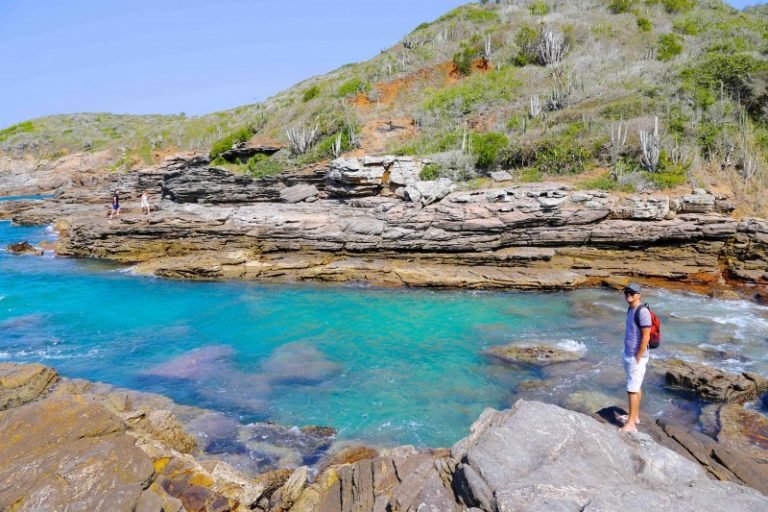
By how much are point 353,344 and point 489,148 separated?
12059mm

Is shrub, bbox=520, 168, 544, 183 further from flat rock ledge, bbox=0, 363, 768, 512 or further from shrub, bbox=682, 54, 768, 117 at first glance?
flat rock ledge, bbox=0, 363, 768, 512

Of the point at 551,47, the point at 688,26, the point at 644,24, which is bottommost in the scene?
the point at 551,47

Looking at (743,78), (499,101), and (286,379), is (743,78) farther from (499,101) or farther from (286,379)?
(286,379)

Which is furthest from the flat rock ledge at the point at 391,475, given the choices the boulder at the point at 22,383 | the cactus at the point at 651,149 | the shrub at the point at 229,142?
the shrub at the point at 229,142

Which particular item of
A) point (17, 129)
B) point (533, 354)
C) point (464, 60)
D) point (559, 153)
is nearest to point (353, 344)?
point (533, 354)

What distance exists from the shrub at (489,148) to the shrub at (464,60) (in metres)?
10.1

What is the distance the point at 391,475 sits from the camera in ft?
17.1

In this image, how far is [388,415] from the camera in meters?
8.06

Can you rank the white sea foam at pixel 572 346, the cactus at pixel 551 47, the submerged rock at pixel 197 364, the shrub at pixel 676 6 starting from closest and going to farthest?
1. the submerged rock at pixel 197 364
2. the white sea foam at pixel 572 346
3. the cactus at pixel 551 47
4. the shrub at pixel 676 6

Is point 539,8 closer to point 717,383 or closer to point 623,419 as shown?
point 717,383

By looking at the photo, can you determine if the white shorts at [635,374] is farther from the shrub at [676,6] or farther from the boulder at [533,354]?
the shrub at [676,6]

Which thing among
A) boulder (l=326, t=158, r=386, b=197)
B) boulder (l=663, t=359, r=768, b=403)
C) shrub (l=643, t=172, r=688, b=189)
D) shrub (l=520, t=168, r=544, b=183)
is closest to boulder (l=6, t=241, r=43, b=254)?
boulder (l=326, t=158, r=386, b=197)

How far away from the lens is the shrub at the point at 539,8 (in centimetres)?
3342

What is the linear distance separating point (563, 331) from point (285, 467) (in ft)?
24.4
